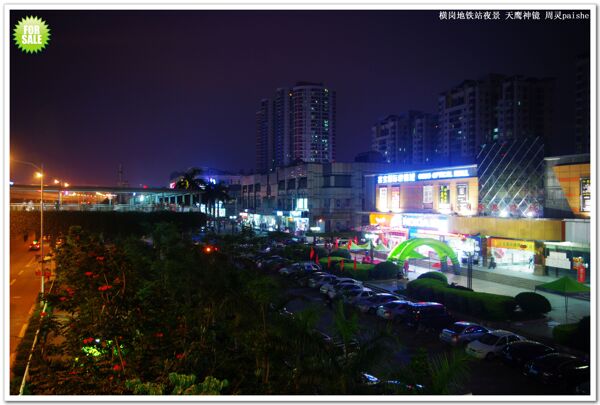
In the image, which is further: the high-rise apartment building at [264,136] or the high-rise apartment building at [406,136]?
the high-rise apartment building at [264,136]

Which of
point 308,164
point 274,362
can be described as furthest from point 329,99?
point 274,362

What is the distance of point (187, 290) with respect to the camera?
11844 mm

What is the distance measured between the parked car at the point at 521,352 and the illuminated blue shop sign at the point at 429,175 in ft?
66.9

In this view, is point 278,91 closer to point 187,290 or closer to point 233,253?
point 233,253

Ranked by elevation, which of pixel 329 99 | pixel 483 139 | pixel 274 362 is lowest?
pixel 274 362

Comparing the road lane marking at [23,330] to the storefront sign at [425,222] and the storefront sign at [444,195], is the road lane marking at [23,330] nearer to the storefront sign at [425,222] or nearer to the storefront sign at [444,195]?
the storefront sign at [425,222]

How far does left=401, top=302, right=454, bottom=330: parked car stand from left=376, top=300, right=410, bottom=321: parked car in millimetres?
322

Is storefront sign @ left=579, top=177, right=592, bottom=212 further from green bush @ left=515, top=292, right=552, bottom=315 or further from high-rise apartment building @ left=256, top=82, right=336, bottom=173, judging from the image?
high-rise apartment building @ left=256, top=82, right=336, bottom=173

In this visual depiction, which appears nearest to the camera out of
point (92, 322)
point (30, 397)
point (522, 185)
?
point (30, 397)

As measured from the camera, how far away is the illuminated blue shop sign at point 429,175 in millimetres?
32000

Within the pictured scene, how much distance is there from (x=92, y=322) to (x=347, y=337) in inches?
141

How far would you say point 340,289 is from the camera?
20.8 meters

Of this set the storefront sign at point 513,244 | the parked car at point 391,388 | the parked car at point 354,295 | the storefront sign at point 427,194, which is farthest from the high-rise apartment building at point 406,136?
the parked car at point 391,388

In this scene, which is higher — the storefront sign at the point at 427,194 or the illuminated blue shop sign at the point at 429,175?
the illuminated blue shop sign at the point at 429,175
